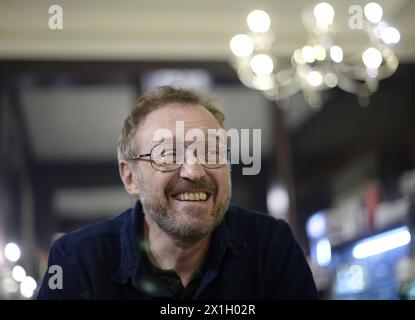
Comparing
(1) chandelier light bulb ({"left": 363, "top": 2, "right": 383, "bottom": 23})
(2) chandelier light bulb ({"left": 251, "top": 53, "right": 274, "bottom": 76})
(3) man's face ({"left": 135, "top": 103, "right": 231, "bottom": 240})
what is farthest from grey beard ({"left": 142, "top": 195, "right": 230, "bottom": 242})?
(2) chandelier light bulb ({"left": 251, "top": 53, "right": 274, "bottom": 76})

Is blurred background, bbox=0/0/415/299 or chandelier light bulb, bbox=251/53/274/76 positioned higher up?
chandelier light bulb, bbox=251/53/274/76

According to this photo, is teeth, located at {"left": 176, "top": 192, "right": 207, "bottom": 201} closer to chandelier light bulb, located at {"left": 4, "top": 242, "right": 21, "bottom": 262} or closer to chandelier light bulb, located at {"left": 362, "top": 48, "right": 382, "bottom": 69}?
chandelier light bulb, located at {"left": 4, "top": 242, "right": 21, "bottom": 262}

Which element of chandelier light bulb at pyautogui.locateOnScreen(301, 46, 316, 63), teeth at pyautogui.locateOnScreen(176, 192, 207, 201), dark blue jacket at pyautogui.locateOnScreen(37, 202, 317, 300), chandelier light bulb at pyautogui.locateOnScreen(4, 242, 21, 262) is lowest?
dark blue jacket at pyautogui.locateOnScreen(37, 202, 317, 300)

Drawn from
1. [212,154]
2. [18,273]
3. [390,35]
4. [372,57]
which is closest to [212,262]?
[212,154]

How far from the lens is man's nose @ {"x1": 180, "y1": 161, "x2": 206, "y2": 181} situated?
79 centimetres

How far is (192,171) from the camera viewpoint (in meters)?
0.79

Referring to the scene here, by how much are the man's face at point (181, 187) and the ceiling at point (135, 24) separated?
10.7 inches

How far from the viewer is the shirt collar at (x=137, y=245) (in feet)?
2.68

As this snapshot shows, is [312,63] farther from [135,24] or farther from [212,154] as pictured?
[212,154]

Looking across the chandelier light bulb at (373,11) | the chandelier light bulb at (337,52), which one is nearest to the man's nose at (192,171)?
the chandelier light bulb at (373,11)

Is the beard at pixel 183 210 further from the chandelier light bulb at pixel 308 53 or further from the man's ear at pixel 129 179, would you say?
the chandelier light bulb at pixel 308 53

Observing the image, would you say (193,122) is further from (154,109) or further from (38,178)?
(38,178)

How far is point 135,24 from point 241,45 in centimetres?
81
